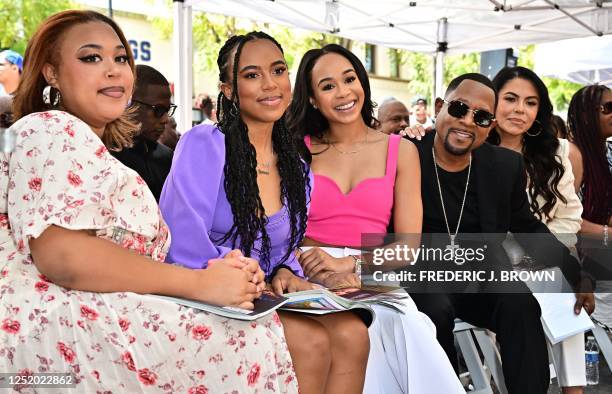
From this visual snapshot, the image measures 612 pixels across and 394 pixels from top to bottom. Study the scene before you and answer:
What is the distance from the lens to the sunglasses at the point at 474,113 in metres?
3.75

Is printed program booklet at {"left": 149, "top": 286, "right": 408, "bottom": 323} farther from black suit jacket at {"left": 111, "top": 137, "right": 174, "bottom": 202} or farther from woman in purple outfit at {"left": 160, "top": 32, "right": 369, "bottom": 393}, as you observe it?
black suit jacket at {"left": 111, "top": 137, "right": 174, "bottom": 202}

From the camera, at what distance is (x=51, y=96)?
2.33m

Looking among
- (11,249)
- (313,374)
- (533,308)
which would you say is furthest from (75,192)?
(533,308)

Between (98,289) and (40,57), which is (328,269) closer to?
(98,289)

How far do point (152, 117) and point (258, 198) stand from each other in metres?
1.08

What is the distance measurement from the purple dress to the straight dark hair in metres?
0.93

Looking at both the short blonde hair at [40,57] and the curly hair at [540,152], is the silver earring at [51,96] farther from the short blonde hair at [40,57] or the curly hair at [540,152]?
the curly hair at [540,152]

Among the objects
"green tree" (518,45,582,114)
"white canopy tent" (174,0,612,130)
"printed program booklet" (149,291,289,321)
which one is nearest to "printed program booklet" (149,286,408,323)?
"printed program booklet" (149,291,289,321)

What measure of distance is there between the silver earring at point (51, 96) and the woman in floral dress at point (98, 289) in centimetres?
10

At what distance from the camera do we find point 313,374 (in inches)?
93.4

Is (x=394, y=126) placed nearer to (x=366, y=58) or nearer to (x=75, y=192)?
(x=75, y=192)

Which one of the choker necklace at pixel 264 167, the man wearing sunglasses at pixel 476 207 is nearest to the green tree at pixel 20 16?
the man wearing sunglasses at pixel 476 207

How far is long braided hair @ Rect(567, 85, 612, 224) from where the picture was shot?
196 inches

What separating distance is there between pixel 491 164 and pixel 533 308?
855 millimetres
